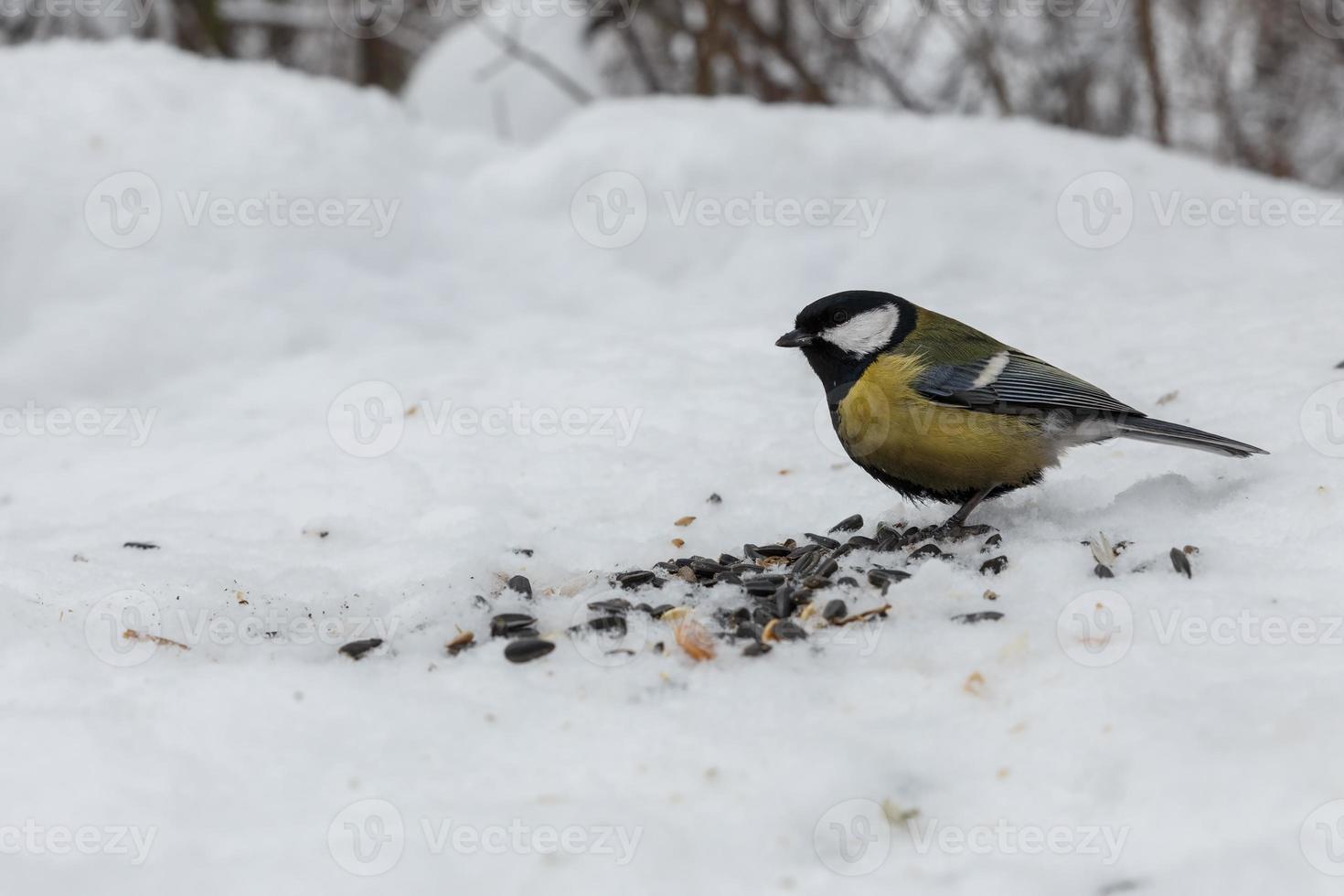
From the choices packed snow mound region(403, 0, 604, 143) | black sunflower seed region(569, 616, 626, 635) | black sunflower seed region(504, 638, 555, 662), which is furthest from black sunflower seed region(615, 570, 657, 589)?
packed snow mound region(403, 0, 604, 143)

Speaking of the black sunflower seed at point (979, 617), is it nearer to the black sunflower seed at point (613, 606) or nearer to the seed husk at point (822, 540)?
the seed husk at point (822, 540)

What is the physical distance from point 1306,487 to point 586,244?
12.8 feet

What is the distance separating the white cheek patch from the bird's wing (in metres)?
0.20

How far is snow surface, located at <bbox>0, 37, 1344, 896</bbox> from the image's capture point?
6.81 feet

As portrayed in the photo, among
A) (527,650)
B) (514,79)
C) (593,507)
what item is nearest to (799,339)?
(593,507)

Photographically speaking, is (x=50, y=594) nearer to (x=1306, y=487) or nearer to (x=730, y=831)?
(x=730, y=831)

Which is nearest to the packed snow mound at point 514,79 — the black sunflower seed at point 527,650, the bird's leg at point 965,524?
the bird's leg at point 965,524

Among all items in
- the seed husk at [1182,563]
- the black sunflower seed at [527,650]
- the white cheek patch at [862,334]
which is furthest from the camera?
the white cheek patch at [862,334]

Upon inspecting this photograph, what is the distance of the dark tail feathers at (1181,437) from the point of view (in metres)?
3.22

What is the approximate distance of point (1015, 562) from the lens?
306 cm

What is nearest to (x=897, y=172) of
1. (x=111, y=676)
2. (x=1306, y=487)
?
(x=1306, y=487)

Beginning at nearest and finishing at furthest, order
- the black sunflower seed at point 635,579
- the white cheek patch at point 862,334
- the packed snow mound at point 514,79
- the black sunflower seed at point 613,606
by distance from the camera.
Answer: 1. the black sunflower seed at point 613,606
2. the black sunflower seed at point 635,579
3. the white cheek patch at point 862,334
4. the packed snow mound at point 514,79

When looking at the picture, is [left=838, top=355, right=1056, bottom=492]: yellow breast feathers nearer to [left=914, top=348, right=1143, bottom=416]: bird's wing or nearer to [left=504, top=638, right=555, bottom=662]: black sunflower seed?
[left=914, top=348, right=1143, bottom=416]: bird's wing

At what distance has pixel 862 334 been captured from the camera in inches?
141
